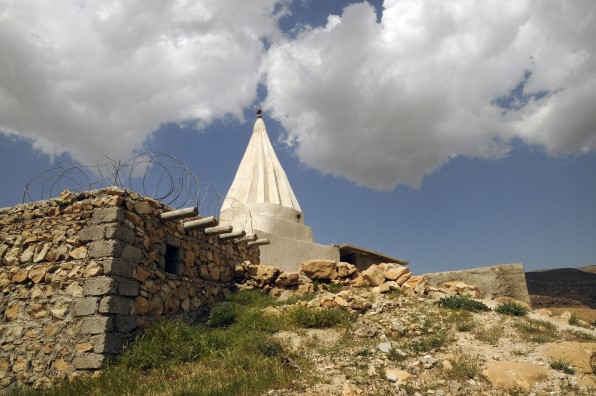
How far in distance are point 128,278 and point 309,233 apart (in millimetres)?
11380

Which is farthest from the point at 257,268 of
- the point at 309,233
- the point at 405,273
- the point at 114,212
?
the point at 309,233

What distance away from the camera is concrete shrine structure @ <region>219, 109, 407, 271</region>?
16312 mm

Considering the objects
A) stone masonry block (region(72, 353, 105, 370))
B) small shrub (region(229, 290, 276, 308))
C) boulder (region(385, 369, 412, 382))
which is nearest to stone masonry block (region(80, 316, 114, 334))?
stone masonry block (region(72, 353, 105, 370))

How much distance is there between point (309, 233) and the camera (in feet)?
61.0

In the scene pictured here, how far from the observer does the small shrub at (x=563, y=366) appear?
5770mm

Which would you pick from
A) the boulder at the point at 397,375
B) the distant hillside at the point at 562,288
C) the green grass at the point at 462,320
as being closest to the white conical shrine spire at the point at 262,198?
the green grass at the point at 462,320

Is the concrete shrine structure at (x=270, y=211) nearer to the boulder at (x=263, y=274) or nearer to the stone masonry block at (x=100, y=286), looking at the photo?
the boulder at (x=263, y=274)

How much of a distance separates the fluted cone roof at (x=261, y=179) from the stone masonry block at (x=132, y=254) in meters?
10.2

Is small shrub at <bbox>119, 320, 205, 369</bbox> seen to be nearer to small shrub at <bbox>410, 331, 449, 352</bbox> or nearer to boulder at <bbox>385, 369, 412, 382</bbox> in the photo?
boulder at <bbox>385, 369, 412, 382</bbox>

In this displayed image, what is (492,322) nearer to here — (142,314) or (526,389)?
(526,389)

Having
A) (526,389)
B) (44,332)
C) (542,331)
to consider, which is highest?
(44,332)

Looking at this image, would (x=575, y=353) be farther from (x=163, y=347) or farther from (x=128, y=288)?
(x=128, y=288)

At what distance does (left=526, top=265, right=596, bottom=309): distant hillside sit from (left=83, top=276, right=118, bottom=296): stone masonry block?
761 inches

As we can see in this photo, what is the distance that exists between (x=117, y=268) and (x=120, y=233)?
2.14 feet
